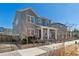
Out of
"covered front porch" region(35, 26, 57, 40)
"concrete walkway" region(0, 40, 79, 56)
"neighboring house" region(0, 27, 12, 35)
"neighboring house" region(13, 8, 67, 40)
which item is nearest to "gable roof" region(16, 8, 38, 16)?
"neighboring house" region(13, 8, 67, 40)

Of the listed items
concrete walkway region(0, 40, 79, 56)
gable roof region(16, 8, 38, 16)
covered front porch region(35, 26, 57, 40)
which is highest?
gable roof region(16, 8, 38, 16)

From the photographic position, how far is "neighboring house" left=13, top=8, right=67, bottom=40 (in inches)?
208

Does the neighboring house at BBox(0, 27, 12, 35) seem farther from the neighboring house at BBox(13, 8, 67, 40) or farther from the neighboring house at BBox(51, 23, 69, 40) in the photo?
the neighboring house at BBox(51, 23, 69, 40)

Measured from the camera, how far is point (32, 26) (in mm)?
5332

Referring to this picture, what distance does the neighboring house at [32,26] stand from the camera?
5.29 metres

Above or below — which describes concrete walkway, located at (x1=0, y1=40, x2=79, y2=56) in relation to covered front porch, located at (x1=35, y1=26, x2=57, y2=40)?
below

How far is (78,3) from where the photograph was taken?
5191 millimetres

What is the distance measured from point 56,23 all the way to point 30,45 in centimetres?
63

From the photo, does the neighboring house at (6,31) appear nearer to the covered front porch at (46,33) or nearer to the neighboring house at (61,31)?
the covered front porch at (46,33)

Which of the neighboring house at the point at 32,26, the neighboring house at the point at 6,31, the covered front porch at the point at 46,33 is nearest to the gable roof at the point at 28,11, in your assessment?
the neighboring house at the point at 32,26

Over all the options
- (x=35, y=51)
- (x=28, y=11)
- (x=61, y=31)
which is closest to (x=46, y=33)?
(x=61, y=31)

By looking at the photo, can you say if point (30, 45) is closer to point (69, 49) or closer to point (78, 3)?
point (69, 49)

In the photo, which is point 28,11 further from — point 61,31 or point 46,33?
point 61,31

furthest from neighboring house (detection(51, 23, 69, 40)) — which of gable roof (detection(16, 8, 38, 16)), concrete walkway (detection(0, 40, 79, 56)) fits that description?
gable roof (detection(16, 8, 38, 16))
